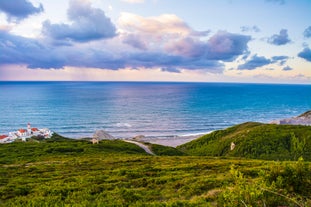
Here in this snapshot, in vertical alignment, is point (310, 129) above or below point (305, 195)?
below

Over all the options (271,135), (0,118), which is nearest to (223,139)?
(271,135)

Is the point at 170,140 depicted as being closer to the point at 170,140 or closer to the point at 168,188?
the point at 170,140

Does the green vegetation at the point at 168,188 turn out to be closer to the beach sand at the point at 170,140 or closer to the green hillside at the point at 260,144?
the green hillside at the point at 260,144

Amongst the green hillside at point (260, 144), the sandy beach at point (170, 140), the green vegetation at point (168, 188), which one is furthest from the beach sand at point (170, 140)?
the green vegetation at point (168, 188)

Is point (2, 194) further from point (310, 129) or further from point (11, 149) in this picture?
point (310, 129)

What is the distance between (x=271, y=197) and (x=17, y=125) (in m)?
109

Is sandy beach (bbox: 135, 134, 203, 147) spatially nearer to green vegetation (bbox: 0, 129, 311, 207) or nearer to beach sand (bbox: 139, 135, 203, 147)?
beach sand (bbox: 139, 135, 203, 147)

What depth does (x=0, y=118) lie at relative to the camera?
113312 mm

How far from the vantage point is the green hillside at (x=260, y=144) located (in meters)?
49.0

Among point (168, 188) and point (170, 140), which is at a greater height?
point (168, 188)

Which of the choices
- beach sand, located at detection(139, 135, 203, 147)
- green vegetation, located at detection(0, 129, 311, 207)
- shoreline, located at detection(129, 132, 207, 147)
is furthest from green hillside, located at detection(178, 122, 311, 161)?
green vegetation, located at detection(0, 129, 311, 207)

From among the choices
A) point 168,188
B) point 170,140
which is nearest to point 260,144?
point 170,140

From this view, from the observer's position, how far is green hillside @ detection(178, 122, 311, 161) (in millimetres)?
48969

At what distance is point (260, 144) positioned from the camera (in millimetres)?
54125
